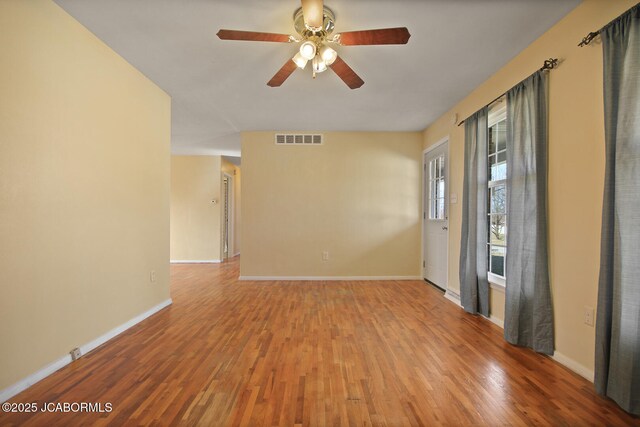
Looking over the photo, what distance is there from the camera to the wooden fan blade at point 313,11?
5.56 feet

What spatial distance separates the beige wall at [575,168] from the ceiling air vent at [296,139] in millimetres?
3275

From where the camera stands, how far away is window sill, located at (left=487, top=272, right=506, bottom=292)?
2851 mm

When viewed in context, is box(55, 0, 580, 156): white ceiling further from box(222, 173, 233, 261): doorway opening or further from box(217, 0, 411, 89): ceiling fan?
box(222, 173, 233, 261): doorway opening

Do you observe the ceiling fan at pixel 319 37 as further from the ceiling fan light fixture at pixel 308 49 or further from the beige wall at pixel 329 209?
the beige wall at pixel 329 209

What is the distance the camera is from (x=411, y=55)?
2621mm

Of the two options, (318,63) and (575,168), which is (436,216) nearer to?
(575,168)

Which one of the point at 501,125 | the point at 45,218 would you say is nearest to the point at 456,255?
the point at 501,125

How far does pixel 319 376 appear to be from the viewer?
1.97 m

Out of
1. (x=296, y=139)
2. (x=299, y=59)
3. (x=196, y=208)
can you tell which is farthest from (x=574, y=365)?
(x=196, y=208)

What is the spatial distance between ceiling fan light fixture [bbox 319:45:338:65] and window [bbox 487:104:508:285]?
1949 millimetres

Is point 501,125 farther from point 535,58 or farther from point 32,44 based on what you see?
point 32,44

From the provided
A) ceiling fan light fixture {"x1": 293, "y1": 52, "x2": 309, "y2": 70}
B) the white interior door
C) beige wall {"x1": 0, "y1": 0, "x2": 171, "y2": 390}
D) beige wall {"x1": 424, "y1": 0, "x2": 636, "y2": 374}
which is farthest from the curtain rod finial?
beige wall {"x1": 0, "y1": 0, "x2": 171, "y2": 390}

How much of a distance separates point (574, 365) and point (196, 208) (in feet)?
23.7

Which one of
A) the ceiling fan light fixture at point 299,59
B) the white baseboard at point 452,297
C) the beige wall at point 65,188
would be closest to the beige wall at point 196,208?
the beige wall at point 65,188
